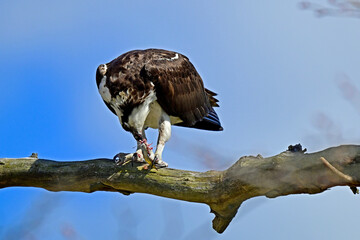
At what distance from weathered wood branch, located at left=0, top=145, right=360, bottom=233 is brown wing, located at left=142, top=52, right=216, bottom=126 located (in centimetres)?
114

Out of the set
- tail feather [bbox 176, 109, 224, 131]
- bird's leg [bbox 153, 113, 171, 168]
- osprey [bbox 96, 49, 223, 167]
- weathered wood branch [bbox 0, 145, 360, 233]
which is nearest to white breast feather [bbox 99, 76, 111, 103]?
osprey [bbox 96, 49, 223, 167]

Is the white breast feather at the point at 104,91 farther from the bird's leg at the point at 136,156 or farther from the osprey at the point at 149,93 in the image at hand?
the bird's leg at the point at 136,156

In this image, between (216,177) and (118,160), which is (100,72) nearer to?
(118,160)

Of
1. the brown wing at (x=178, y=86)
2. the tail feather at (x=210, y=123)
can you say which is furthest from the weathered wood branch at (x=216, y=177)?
the tail feather at (x=210, y=123)

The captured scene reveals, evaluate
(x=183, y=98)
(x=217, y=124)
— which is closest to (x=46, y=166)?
(x=183, y=98)

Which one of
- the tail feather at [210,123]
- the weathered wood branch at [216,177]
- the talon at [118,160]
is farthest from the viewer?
the tail feather at [210,123]

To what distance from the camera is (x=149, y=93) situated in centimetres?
688

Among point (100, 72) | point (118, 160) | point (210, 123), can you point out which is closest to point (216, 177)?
point (118, 160)

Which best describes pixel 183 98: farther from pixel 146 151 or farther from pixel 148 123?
pixel 146 151

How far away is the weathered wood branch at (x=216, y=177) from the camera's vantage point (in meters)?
4.37

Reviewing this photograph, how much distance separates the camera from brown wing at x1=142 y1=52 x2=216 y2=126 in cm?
700

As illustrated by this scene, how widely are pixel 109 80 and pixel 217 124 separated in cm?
160

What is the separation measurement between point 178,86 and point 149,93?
1.57ft

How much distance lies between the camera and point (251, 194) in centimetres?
507
